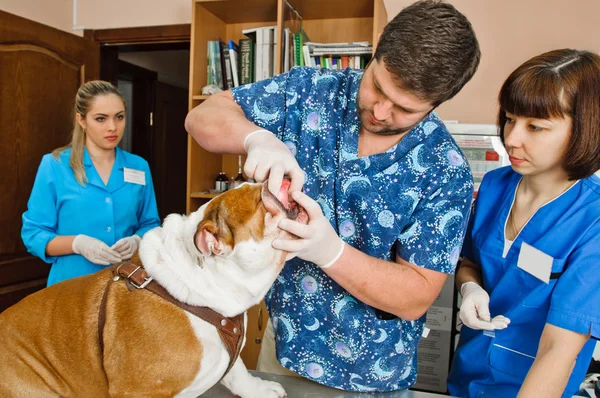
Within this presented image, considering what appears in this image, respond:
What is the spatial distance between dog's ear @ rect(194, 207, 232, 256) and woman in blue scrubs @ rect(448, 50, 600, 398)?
0.73 metres

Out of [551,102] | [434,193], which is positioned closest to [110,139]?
[434,193]

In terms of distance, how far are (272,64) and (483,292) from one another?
8.31ft

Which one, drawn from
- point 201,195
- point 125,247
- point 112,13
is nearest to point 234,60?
point 201,195

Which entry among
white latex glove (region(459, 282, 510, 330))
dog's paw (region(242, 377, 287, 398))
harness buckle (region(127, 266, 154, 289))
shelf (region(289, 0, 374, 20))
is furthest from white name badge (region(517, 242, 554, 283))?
shelf (region(289, 0, 374, 20))

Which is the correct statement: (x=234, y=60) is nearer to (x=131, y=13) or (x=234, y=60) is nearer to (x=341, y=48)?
(x=341, y=48)

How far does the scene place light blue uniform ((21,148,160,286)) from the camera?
2477 millimetres

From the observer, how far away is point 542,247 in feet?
4.27

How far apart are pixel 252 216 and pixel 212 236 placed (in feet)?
0.39

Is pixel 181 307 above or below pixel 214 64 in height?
below

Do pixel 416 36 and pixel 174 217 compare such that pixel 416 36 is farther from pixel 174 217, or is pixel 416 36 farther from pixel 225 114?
pixel 174 217

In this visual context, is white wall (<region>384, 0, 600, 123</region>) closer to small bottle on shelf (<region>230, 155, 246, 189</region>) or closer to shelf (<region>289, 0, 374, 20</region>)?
shelf (<region>289, 0, 374, 20</region>)

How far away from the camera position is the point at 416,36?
1.13 metres

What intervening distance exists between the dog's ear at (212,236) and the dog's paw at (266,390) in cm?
46

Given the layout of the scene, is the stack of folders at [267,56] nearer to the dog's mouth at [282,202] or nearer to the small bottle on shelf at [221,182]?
the small bottle on shelf at [221,182]
